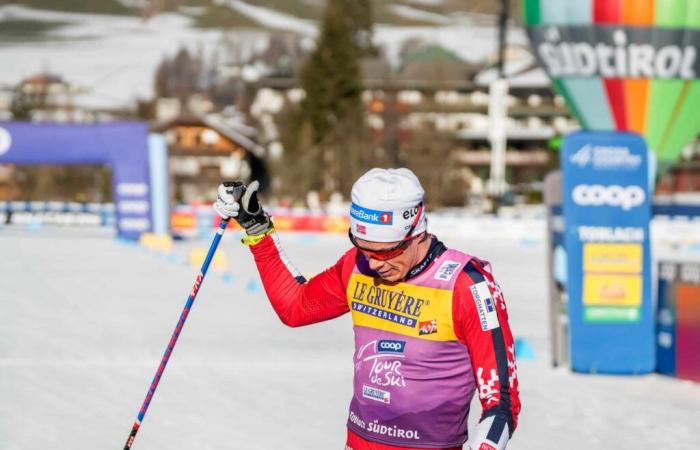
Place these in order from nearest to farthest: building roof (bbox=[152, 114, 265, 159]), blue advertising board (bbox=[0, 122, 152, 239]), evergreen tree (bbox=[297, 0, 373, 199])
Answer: blue advertising board (bbox=[0, 122, 152, 239]), evergreen tree (bbox=[297, 0, 373, 199]), building roof (bbox=[152, 114, 265, 159])

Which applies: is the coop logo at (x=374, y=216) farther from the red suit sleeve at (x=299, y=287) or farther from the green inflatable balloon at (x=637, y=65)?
the green inflatable balloon at (x=637, y=65)

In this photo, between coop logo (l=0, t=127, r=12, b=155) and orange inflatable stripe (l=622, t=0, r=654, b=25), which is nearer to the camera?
orange inflatable stripe (l=622, t=0, r=654, b=25)

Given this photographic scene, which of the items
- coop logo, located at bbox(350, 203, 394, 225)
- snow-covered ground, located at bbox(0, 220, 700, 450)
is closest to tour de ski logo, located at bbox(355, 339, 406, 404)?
coop logo, located at bbox(350, 203, 394, 225)

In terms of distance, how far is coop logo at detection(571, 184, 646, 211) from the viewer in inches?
411

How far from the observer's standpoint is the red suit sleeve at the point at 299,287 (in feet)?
12.9

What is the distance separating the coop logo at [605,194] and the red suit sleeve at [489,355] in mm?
7225

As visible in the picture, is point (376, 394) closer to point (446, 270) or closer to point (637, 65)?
point (446, 270)

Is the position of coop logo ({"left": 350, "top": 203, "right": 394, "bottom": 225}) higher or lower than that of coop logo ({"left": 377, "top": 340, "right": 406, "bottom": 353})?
higher

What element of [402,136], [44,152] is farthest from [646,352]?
[402,136]

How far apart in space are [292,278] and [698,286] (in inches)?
271

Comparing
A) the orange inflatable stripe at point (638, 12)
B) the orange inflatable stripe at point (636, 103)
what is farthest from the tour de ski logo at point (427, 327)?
the orange inflatable stripe at point (638, 12)

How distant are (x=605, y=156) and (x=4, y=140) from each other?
19780mm

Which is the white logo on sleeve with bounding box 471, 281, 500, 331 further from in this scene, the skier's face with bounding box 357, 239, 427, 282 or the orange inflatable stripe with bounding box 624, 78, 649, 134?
the orange inflatable stripe with bounding box 624, 78, 649, 134

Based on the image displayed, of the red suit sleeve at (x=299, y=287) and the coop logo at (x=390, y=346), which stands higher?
the red suit sleeve at (x=299, y=287)
